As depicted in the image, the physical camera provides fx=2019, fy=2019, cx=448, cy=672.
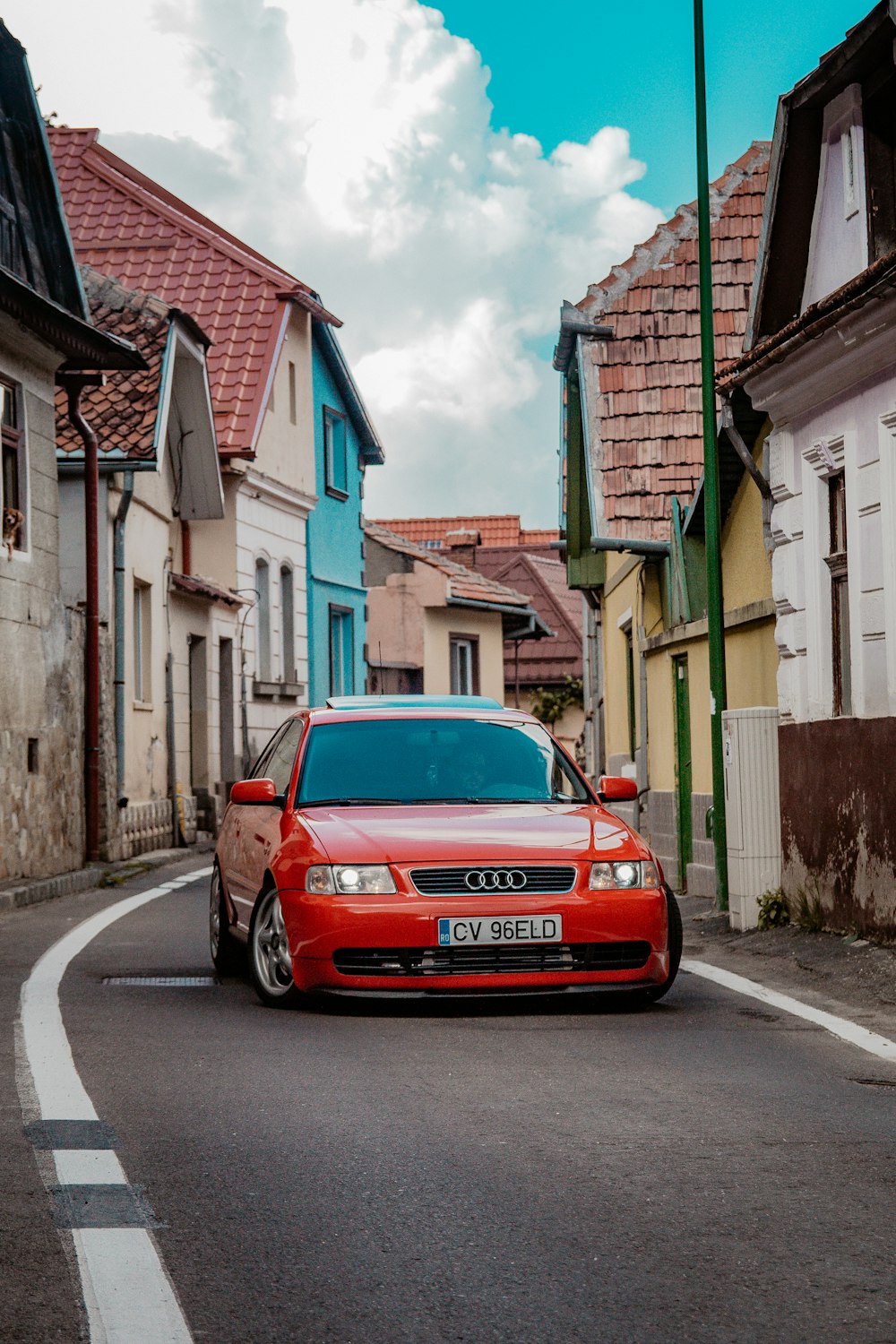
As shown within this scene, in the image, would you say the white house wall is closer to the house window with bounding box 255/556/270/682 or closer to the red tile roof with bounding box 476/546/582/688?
the house window with bounding box 255/556/270/682

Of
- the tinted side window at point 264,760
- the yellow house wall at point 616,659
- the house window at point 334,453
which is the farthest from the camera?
the house window at point 334,453

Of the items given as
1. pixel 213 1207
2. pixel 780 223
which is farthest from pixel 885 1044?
pixel 780 223

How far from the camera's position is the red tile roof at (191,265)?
32594 millimetres

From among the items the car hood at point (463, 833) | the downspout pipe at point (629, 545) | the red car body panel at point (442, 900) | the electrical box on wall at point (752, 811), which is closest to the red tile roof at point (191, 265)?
the downspout pipe at point (629, 545)

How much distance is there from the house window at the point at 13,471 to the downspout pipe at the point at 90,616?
2090 mm

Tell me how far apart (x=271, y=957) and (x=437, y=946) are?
40.5 inches

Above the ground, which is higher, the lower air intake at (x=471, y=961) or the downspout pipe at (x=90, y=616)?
the downspout pipe at (x=90, y=616)

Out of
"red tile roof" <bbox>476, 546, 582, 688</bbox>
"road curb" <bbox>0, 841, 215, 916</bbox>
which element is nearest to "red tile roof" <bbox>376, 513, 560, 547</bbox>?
"red tile roof" <bbox>476, 546, 582, 688</bbox>

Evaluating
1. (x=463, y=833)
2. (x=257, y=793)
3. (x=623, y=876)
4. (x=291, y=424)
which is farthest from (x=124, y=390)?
(x=623, y=876)

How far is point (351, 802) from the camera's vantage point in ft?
32.9

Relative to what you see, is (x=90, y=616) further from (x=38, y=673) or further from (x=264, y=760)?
(x=264, y=760)

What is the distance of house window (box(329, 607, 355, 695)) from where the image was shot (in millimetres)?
38984

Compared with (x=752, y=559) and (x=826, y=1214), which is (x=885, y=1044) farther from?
(x=752, y=559)

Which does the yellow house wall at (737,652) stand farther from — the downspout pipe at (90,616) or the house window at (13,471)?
the house window at (13,471)
